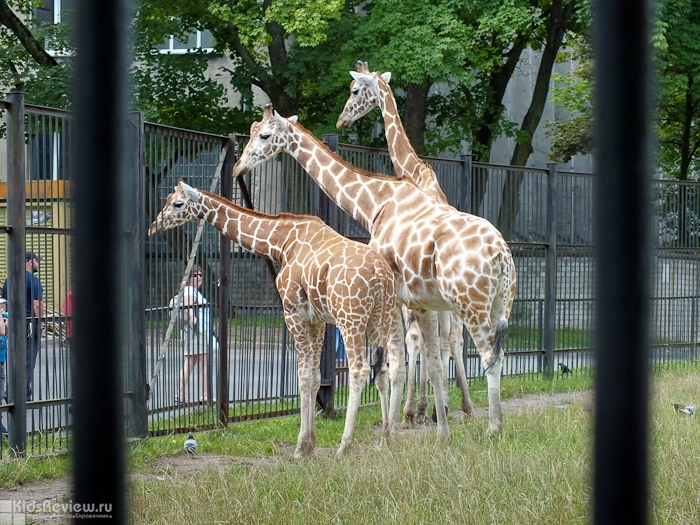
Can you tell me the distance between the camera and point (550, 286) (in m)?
12.8

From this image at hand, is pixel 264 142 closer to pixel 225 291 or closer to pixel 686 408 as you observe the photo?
pixel 225 291

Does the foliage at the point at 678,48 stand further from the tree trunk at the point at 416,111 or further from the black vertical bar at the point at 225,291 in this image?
the black vertical bar at the point at 225,291

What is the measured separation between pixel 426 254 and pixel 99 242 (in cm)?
671

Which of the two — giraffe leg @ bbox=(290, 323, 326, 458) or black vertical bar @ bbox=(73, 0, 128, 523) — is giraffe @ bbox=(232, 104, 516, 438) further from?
black vertical bar @ bbox=(73, 0, 128, 523)

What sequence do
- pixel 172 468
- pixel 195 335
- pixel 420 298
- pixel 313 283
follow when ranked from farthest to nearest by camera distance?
pixel 195 335 → pixel 420 298 → pixel 313 283 → pixel 172 468

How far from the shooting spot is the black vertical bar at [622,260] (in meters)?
1.02

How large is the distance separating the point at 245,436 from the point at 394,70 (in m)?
11.7

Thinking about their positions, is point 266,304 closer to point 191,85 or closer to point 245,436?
point 245,436

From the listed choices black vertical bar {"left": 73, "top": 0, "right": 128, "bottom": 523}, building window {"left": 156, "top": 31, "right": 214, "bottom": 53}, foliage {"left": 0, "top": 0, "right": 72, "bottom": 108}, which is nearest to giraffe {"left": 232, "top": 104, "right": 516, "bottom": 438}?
black vertical bar {"left": 73, "top": 0, "right": 128, "bottom": 523}

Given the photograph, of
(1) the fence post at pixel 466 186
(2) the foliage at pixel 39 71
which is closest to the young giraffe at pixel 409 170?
(1) the fence post at pixel 466 186

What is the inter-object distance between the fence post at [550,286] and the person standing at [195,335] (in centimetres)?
554

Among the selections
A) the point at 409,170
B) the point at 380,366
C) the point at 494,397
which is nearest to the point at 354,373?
the point at 380,366

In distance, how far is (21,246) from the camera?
704cm

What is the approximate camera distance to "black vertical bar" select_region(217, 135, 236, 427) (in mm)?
8844
